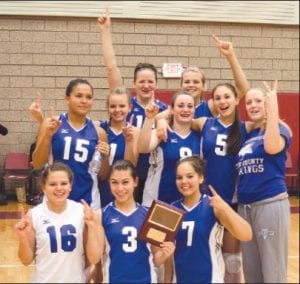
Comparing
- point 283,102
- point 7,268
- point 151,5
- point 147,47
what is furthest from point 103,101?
point 7,268

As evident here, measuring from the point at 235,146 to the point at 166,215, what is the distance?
0.63 metres

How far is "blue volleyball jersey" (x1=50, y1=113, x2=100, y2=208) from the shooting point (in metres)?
3.04

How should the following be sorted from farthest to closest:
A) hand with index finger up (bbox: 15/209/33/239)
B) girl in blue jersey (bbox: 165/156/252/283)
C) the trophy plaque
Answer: girl in blue jersey (bbox: 165/156/252/283)
the trophy plaque
hand with index finger up (bbox: 15/209/33/239)

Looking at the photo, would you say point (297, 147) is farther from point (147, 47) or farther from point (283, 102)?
point (147, 47)

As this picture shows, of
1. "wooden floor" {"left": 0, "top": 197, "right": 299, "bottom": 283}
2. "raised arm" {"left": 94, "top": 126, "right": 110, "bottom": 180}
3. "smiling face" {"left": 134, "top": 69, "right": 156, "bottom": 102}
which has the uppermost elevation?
"smiling face" {"left": 134, "top": 69, "right": 156, "bottom": 102}

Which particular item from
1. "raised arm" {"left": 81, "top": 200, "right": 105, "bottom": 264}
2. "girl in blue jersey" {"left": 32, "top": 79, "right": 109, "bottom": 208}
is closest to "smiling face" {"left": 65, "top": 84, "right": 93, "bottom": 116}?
"girl in blue jersey" {"left": 32, "top": 79, "right": 109, "bottom": 208}

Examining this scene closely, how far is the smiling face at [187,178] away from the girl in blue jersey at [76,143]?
46 cm

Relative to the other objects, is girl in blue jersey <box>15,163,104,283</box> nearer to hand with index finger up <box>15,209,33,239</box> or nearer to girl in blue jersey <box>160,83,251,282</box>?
hand with index finger up <box>15,209,33,239</box>

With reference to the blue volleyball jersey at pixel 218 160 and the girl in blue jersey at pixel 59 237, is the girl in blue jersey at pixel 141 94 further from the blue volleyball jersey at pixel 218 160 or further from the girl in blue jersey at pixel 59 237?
the girl in blue jersey at pixel 59 237

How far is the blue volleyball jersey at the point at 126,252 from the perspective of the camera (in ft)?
8.92

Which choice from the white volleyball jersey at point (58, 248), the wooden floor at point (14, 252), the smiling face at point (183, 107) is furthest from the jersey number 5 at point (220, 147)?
the wooden floor at point (14, 252)

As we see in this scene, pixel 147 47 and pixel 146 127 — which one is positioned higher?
pixel 147 47

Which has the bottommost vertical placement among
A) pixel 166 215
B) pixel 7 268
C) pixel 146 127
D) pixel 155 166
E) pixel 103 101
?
pixel 7 268

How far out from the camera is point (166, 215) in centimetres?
270
